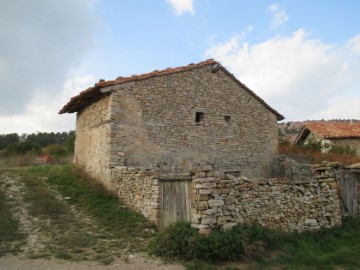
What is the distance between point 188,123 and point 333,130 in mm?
14061

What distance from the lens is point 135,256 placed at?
6.54 m

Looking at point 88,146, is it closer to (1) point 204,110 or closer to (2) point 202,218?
(1) point 204,110

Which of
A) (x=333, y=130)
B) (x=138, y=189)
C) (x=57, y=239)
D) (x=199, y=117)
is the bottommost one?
(x=57, y=239)

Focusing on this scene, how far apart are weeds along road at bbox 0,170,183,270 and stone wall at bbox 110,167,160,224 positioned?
0.98 m

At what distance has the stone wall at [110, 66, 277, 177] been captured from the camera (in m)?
11.3

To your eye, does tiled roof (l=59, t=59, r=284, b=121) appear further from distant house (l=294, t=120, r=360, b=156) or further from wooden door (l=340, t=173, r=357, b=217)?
distant house (l=294, t=120, r=360, b=156)

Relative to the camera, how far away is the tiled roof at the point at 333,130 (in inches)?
848

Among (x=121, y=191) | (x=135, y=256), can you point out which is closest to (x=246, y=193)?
(x=135, y=256)

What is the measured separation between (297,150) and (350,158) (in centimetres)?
278

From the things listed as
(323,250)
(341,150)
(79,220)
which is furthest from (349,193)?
(341,150)

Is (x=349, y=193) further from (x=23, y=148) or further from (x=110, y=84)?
(x=23, y=148)

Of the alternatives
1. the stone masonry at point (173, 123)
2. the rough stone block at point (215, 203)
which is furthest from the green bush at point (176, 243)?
the stone masonry at point (173, 123)

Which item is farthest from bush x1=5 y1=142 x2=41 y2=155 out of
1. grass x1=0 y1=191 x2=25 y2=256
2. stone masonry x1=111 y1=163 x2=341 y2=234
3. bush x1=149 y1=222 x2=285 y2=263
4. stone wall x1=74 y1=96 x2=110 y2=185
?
bush x1=149 y1=222 x2=285 y2=263

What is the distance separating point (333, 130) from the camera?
22.5 meters
